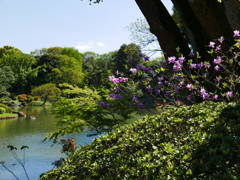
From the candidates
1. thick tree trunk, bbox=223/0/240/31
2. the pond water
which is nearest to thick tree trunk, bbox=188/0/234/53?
thick tree trunk, bbox=223/0/240/31

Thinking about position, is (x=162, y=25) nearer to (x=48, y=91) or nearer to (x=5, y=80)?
(x=48, y=91)

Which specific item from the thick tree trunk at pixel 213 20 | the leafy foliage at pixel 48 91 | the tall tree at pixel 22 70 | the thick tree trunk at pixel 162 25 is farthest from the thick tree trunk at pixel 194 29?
the tall tree at pixel 22 70

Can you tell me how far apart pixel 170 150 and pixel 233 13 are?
3235 mm

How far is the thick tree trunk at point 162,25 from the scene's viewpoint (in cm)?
560

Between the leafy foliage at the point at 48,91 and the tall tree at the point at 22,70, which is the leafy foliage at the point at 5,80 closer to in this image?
the tall tree at the point at 22,70

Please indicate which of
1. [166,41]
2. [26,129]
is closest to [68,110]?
[166,41]

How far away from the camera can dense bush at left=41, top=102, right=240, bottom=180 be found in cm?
212

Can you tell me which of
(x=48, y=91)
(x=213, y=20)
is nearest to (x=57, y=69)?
(x=48, y=91)

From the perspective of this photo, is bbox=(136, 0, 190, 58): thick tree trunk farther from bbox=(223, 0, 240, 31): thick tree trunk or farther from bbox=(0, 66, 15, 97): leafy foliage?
bbox=(0, 66, 15, 97): leafy foliage

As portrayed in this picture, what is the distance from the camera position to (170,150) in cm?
242

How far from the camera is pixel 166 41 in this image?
5.70 metres

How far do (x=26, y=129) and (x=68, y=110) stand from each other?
1201 centimetres

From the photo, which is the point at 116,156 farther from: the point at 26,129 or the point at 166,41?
the point at 26,129

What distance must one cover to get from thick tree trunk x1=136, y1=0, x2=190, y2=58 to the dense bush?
2.24 meters
